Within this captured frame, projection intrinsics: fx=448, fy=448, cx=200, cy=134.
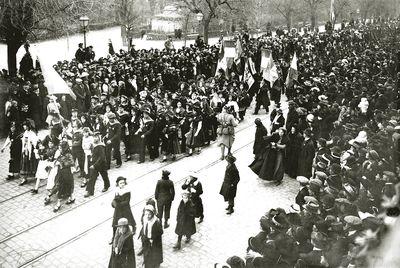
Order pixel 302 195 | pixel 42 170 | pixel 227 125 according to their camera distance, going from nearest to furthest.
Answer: pixel 302 195 → pixel 42 170 → pixel 227 125

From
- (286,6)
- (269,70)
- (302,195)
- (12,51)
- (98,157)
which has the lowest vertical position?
(302,195)

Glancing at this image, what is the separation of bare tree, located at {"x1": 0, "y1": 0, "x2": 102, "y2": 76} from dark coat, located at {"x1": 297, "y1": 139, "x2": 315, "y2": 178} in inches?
489

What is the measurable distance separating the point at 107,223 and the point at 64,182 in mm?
1753

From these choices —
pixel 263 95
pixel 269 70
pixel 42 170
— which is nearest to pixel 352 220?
pixel 42 170

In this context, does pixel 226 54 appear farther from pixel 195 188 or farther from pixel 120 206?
pixel 120 206

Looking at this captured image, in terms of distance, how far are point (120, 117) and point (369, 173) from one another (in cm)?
839

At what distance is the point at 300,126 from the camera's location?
517 inches

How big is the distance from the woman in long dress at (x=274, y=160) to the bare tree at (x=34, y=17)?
11.6 meters

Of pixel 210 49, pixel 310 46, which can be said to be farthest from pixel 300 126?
pixel 310 46

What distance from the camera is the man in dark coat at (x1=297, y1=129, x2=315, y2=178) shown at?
12328 mm

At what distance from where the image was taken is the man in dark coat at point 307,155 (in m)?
12.3

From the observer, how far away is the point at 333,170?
9594mm

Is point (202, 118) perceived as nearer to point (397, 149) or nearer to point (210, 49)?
point (397, 149)

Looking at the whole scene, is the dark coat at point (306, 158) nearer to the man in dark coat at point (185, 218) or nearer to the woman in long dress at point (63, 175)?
the man in dark coat at point (185, 218)
